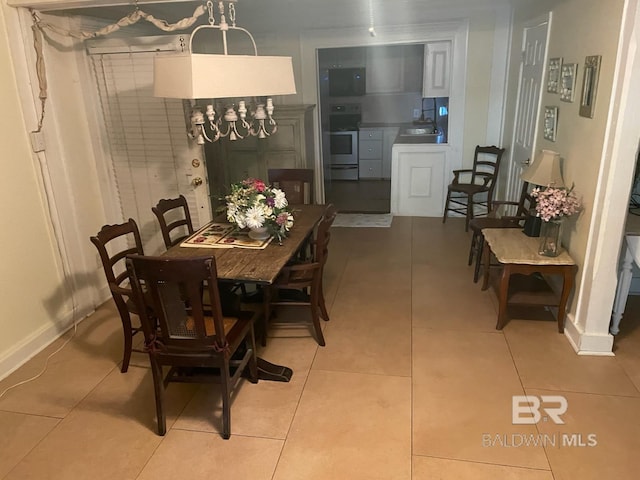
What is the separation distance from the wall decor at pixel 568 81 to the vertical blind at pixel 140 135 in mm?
2751

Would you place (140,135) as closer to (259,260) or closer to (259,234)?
(259,234)

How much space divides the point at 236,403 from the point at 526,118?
3.53 meters

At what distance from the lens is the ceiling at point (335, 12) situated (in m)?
4.45

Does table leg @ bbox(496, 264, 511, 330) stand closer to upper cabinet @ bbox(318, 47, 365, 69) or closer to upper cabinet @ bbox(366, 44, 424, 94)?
upper cabinet @ bbox(366, 44, 424, 94)

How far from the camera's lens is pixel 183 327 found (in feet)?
7.26

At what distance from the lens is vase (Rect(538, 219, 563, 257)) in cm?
295

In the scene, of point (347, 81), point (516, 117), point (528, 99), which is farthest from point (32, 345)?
point (347, 81)

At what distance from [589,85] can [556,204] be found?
28.3 inches

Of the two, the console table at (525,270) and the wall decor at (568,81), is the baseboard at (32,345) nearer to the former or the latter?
the console table at (525,270)

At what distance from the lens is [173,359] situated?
88.5 inches

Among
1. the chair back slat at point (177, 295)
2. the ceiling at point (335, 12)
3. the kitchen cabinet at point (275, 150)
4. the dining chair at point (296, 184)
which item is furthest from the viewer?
the kitchen cabinet at point (275, 150)

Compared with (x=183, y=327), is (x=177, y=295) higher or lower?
higher

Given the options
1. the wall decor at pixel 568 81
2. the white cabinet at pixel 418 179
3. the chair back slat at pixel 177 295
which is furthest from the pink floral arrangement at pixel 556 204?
the white cabinet at pixel 418 179

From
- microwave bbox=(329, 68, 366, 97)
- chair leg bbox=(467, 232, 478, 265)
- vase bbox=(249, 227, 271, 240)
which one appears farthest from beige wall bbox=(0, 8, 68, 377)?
microwave bbox=(329, 68, 366, 97)
